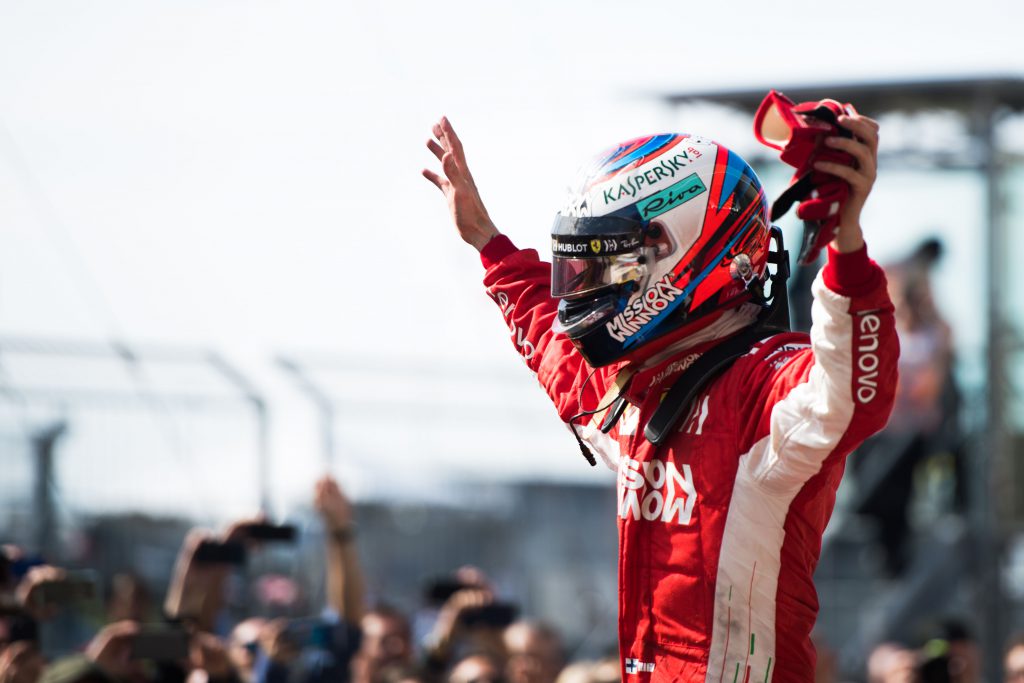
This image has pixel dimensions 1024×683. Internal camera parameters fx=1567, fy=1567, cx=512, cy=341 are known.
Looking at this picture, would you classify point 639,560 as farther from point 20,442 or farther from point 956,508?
point 956,508

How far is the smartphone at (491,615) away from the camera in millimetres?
7797

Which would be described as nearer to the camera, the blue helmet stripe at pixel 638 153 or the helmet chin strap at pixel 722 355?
the helmet chin strap at pixel 722 355

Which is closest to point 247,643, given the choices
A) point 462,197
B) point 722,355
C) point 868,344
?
point 462,197

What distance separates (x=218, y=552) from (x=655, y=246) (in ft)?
13.3

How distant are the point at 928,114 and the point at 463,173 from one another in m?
8.51

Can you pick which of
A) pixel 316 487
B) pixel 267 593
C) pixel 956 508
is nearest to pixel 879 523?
pixel 956 508

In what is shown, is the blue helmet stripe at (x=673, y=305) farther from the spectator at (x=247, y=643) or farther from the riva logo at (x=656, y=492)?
the spectator at (x=247, y=643)

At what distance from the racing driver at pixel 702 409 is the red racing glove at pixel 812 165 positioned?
0.12 m

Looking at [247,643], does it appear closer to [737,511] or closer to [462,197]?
[462,197]

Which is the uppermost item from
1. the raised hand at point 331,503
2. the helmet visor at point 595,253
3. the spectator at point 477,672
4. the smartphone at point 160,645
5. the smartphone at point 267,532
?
the helmet visor at point 595,253

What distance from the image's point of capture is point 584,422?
3883 mm

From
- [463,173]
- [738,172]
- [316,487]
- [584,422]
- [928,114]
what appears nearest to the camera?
[738,172]

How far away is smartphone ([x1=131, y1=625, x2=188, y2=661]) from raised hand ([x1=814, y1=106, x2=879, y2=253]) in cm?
351

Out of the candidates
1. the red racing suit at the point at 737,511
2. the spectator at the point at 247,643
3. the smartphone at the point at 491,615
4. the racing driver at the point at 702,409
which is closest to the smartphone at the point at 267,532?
the spectator at the point at 247,643
